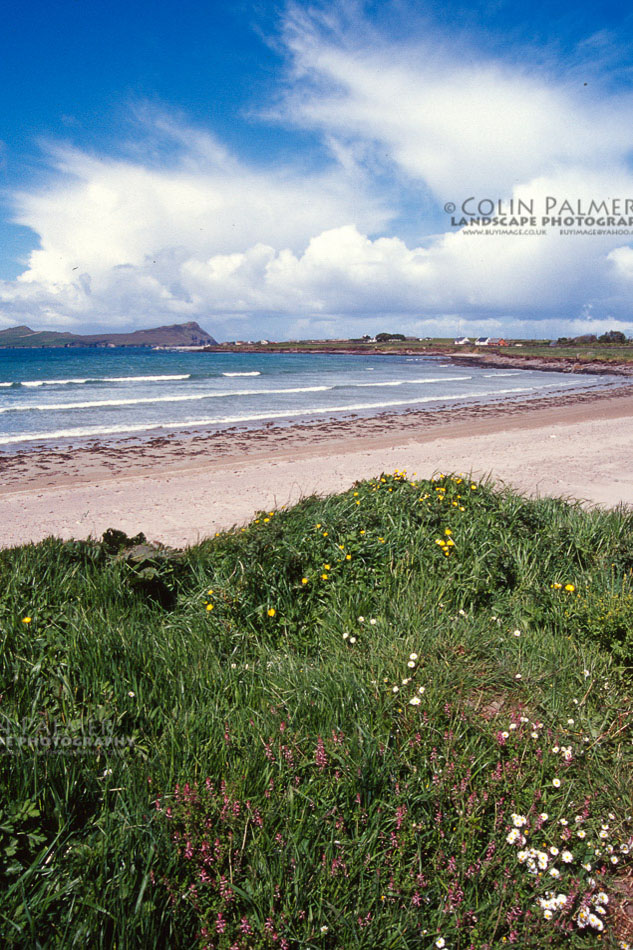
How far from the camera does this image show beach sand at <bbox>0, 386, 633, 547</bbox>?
8.73m

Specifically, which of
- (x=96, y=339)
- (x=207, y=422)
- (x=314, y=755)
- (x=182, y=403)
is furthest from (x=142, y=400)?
(x=96, y=339)

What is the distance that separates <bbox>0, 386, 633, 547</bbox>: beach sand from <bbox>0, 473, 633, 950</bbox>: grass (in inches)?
122

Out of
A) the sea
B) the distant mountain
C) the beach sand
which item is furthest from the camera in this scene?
the distant mountain

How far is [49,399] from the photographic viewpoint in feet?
97.7

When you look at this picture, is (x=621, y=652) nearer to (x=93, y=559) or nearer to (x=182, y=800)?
(x=182, y=800)

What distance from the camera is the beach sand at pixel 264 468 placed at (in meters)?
8.73

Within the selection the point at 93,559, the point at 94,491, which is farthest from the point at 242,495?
the point at 93,559

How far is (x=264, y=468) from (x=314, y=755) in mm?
10672

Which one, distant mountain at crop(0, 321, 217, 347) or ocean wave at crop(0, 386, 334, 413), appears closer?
ocean wave at crop(0, 386, 334, 413)

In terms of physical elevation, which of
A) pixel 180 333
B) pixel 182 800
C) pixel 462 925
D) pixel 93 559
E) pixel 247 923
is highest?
pixel 180 333

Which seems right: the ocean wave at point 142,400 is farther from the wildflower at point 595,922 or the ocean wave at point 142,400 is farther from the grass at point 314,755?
the wildflower at point 595,922

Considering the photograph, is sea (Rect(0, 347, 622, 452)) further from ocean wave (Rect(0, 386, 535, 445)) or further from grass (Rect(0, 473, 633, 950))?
grass (Rect(0, 473, 633, 950))

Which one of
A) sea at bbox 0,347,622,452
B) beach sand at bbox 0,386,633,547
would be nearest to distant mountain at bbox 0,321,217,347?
sea at bbox 0,347,622,452

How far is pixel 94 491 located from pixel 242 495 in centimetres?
327
